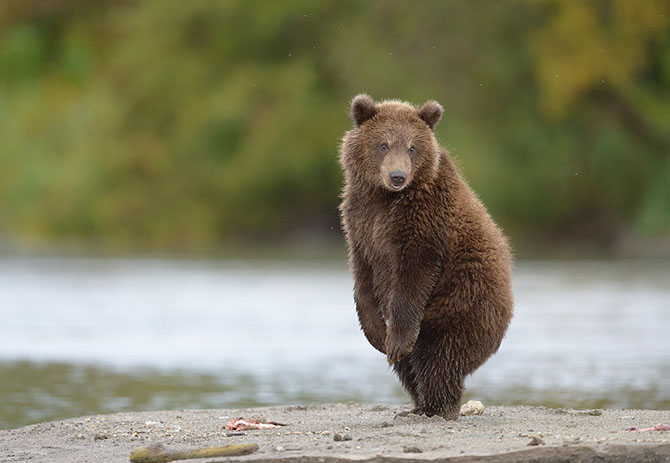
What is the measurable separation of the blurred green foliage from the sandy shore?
2425 cm

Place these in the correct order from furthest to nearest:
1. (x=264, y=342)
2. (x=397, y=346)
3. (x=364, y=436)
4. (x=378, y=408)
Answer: (x=264, y=342)
(x=378, y=408)
(x=397, y=346)
(x=364, y=436)

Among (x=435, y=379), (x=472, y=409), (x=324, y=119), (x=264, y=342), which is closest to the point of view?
(x=435, y=379)

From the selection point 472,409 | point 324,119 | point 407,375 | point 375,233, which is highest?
point 324,119

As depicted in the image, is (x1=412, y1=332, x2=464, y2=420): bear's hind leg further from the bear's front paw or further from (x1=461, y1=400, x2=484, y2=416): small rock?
(x1=461, y1=400, x2=484, y2=416): small rock

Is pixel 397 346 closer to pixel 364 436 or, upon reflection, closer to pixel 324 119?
pixel 364 436

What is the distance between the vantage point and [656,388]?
41.2 feet

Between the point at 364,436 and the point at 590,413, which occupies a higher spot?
the point at 590,413

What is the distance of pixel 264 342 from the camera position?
16891mm

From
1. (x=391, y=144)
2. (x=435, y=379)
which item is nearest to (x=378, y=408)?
(x=435, y=379)

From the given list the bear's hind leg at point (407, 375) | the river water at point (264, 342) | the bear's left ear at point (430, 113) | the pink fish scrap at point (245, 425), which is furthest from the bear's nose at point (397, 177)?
the river water at point (264, 342)

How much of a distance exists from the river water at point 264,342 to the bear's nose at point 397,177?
403 centimetres

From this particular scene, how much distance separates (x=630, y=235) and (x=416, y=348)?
28198 millimetres

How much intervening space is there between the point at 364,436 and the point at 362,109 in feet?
7.10

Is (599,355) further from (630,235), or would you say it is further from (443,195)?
(630,235)
